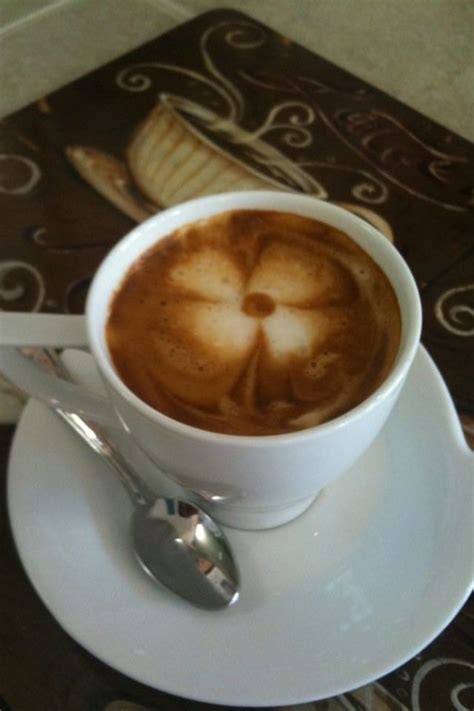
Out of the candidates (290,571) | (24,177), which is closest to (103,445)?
(290,571)

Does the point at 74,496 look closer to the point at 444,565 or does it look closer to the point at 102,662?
the point at 102,662

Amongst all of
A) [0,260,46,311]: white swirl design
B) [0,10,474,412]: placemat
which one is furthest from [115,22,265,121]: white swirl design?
[0,260,46,311]: white swirl design

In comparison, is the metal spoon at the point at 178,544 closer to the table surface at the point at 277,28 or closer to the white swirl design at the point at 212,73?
the table surface at the point at 277,28

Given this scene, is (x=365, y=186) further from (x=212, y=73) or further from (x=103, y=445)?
(x=103, y=445)

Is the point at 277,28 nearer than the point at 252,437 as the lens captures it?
No

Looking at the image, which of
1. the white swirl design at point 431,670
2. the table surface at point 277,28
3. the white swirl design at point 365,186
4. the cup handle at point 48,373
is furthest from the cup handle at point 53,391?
the white swirl design at point 365,186

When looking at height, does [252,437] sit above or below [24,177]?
above
